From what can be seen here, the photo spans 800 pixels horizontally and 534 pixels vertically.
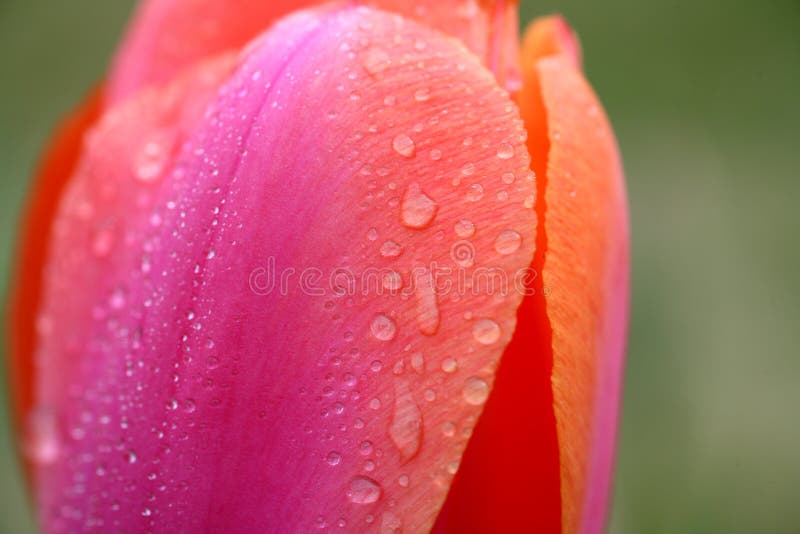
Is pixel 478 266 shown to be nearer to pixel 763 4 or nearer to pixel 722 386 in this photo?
pixel 722 386

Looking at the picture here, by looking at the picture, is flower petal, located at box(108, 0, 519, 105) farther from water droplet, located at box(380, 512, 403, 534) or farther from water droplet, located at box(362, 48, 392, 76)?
water droplet, located at box(380, 512, 403, 534)

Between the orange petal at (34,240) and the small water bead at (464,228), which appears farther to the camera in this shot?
the orange petal at (34,240)

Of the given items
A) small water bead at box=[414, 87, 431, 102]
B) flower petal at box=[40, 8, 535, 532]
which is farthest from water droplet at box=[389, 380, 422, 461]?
small water bead at box=[414, 87, 431, 102]

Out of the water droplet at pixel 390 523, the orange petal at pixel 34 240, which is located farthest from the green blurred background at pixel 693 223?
the water droplet at pixel 390 523

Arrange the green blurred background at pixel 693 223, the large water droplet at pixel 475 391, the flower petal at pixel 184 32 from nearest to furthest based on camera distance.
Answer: the large water droplet at pixel 475 391, the flower petal at pixel 184 32, the green blurred background at pixel 693 223

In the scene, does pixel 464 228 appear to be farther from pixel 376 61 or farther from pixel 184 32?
pixel 184 32

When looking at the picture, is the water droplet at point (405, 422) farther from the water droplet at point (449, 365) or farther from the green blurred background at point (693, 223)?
the green blurred background at point (693, 223)
